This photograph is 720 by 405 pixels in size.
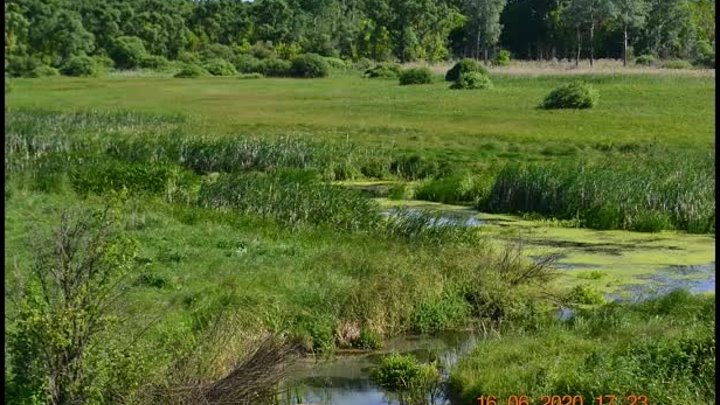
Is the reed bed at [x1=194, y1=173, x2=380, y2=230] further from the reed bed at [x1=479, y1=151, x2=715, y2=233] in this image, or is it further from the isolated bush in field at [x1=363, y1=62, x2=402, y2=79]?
the isolated bush in field at [x1=363, y1=62, x2=402, y2=79]

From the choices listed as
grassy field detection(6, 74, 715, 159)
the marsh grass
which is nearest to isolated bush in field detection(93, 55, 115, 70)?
grassy field detection(6, 74, 715, 159)

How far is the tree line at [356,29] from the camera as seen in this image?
287 feet

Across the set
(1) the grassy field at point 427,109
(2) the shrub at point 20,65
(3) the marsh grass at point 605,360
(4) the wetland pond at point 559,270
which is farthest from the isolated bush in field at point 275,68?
(3) the marsh grass at point 605,360

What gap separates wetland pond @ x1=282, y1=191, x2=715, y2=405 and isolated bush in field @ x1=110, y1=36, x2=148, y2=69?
2718 inches

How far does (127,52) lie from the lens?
92.1m

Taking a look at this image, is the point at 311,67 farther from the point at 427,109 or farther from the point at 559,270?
the point at 559,270

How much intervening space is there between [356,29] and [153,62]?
78.2 feet

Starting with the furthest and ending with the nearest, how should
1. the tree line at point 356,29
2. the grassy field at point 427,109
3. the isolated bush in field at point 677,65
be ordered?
the tree line at point 356,29 → the isolated bush in field at point 677,65 → the grassy field at point 427,109

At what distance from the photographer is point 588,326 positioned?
14.4 m

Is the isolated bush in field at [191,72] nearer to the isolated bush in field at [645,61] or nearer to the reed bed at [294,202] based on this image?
the isolated bush in field at [645,61]

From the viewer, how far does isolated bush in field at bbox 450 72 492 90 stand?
59594 millimetres

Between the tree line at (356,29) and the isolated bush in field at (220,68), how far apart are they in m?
10.2

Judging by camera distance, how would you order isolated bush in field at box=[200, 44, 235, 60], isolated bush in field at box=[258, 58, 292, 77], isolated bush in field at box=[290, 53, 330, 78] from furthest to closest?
isolated bush in field at box=[200, 44, 235, 60]
isolated bush in field at box=[258, 58, 292, 77]
isolated bush in field at box=[290, 53, 330, 78]

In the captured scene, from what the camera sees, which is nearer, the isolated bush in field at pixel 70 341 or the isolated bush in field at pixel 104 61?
the isolated bush in field at pixel 70 341
